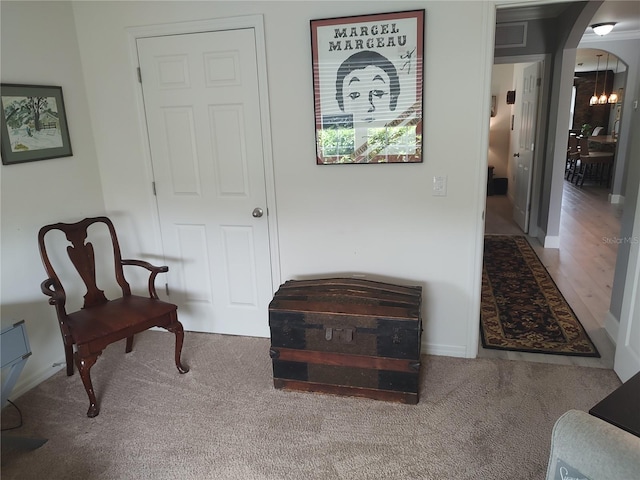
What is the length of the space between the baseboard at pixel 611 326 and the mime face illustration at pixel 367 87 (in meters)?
1.99

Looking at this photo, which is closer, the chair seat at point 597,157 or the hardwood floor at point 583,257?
the hardwood floor at point 583,257

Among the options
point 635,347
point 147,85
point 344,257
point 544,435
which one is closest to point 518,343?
point 635,347

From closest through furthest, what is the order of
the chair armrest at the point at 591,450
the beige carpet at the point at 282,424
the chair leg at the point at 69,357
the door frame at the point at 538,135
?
1. the chair armrest at the point at 591,450
2. the beige carpet at the point at 282,424
3. the chair leg at the point at 69,357
4. the door frame at the point at 538,135

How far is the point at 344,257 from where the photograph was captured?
2.82m

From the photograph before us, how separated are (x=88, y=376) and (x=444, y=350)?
204 centimetres

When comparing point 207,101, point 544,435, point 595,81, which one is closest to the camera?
point 544,435

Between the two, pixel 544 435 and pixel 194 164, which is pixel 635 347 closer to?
pixel 544 435

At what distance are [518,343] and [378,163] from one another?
4.97 ft

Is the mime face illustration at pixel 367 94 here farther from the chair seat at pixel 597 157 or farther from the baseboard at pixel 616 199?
the chair seat at pixel 597 157

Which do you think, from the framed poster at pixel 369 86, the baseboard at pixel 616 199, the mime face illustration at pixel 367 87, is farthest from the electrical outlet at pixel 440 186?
the baseboard at pixel 616 199

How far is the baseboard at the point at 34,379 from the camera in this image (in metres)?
2.54

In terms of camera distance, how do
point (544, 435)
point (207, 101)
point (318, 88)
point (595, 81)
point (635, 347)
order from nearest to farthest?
point (544, 435)
point (635, 347)
point (318, 88)
point (207, 101)
point (595, 81)

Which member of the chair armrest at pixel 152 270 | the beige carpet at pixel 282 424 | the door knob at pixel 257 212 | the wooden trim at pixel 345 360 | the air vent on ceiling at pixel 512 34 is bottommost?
the beige carpet at pixel 282 424

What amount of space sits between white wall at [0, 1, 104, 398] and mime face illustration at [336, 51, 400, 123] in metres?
1.72
